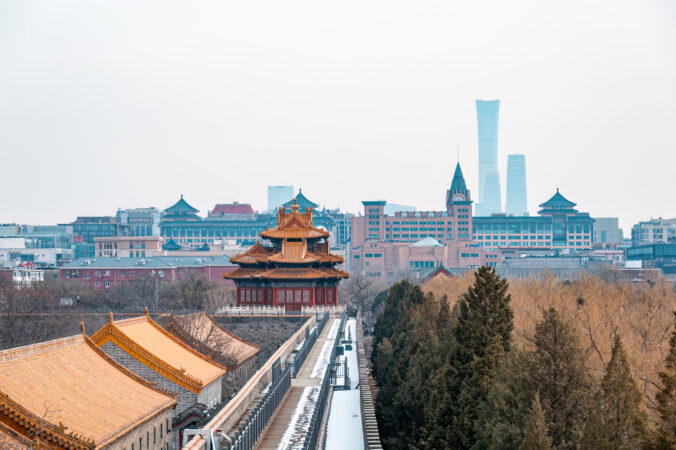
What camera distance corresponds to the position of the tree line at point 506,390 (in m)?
18.1

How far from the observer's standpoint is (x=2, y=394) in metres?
19.2

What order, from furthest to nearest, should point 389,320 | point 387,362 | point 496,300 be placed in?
point 389,320 → point 387,362 → point 496,300

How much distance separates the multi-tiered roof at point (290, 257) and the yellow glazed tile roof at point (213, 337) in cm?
2640

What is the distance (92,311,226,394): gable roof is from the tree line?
7633 millimetres

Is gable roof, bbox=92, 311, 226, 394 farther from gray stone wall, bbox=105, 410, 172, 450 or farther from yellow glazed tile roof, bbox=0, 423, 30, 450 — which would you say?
yellow glazed tile roof, bbox=0, 423, 30, 450

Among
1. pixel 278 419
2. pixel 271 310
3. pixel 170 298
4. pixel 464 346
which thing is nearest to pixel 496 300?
pixel 464 346

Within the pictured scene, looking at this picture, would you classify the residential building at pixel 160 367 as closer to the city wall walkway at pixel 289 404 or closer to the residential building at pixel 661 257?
the city wall walkway at pixel 289 404

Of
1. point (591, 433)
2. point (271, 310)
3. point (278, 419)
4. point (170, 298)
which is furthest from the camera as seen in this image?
point (170, 298)

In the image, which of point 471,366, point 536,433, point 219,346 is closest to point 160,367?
point 471,366

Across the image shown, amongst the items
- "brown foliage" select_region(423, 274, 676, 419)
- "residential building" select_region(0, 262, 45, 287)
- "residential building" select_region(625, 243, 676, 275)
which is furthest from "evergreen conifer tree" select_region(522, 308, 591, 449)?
"residential building" select_region(625, 243, 676, 275)

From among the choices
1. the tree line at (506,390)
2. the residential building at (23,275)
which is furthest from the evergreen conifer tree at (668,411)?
the residential building at (23,275)

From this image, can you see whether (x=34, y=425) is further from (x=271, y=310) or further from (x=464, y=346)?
(x=271, y=310)

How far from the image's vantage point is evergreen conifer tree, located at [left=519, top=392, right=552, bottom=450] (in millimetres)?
18625

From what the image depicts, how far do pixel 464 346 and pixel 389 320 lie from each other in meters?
33.3
